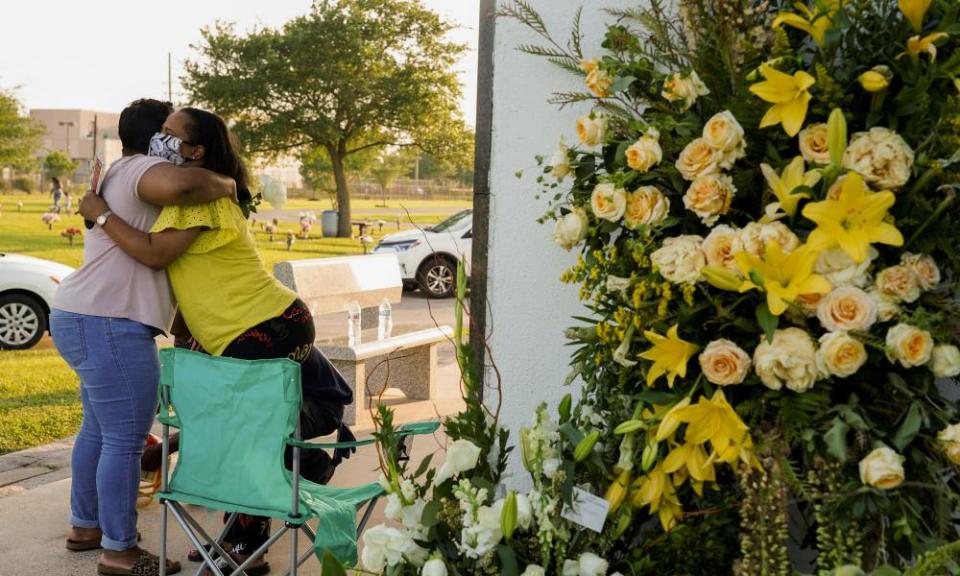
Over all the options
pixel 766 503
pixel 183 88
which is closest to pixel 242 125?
pixel 183 88

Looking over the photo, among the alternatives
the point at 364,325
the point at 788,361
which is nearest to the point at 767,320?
the point at 788,361

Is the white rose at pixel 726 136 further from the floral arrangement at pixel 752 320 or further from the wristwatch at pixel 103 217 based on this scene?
the wristwatch at pixel 103 217

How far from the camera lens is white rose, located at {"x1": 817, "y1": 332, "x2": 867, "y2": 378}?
171 centimetres

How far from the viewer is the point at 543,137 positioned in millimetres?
2523

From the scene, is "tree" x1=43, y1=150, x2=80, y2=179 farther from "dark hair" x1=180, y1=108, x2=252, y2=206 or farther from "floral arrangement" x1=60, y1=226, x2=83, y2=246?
"dark hair" x1=180, y1=108, x2=252, y2=206

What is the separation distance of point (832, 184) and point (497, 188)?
101 centimetres

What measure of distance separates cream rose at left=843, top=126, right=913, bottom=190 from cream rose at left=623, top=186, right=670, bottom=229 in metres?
0.34

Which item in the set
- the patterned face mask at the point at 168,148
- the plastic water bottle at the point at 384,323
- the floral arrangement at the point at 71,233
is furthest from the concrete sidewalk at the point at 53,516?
the floral arrangement at the point at 71,233

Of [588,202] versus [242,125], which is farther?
[242,125]

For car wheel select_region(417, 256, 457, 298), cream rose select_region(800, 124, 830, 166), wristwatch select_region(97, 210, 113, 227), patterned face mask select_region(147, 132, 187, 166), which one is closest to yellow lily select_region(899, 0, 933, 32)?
cream rose select_region(800, 124, 830, 166)

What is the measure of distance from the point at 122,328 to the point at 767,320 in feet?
8.24

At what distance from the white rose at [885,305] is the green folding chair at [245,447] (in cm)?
143

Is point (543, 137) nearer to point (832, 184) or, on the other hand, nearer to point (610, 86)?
point (610, 86)

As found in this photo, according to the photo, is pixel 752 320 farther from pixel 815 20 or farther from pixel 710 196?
pixel 815 20
